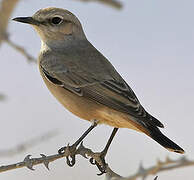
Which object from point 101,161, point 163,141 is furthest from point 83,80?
point 163,141

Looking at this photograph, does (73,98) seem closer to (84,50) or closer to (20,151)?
(84,50)

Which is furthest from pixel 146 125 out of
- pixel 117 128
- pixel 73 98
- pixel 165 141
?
pixel 73 98

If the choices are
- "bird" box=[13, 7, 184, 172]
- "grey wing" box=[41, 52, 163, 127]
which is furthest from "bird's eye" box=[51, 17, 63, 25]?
"grey wing" box=[41, 52, 163, 127]

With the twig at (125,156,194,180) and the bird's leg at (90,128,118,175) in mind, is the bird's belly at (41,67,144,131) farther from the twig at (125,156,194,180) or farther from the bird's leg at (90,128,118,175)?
the twig at (125,156,194,180)

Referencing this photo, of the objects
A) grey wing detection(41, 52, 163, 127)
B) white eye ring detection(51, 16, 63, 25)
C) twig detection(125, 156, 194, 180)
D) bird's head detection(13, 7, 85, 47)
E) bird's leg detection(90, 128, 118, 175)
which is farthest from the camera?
white eye ring detection(51, 16, 63, 25)

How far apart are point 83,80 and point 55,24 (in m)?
0.96

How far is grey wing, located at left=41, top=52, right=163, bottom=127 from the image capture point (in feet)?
13.8

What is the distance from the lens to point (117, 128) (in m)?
4.51

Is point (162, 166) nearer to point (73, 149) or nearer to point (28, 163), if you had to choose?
point (28, 163)

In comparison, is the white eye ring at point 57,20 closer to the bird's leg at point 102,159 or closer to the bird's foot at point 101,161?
the bird's leg at point 102,159

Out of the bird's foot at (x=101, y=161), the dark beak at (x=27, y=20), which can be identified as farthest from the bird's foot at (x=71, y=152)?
the dark beak at (x=27, y=20)

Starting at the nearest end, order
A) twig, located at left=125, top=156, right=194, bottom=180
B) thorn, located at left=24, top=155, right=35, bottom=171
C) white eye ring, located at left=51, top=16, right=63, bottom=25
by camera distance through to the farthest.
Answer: twig, located at left=125, top=156, right=194, bottom=180 < thorn, located at left=24, top=155, right=35, bottom=171 < white eye ring, located at left=51, top=16, right=63, bottom=25

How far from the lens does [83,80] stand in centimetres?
463

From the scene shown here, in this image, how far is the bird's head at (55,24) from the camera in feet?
16.1
